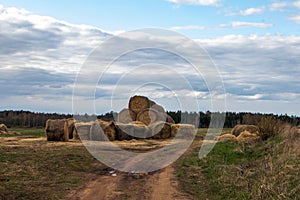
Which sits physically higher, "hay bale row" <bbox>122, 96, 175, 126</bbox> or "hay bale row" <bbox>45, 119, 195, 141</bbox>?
"hay bale row" <bbox>122, 96, 175, 126</bbox>

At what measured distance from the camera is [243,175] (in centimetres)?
1602

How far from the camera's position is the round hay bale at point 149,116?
39.2m

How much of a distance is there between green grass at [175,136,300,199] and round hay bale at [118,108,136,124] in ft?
57.9

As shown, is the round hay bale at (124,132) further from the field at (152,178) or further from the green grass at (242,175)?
the green grass at (242,175)

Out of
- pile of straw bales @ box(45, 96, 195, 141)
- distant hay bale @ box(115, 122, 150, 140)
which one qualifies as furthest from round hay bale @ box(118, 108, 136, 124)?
distant hay bale @ box(115, 122, 150, 140)

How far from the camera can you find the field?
13.2m

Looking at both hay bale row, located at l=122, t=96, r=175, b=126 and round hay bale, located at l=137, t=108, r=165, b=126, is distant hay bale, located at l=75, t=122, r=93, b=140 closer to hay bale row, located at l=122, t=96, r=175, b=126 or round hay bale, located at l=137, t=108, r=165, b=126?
hay bale row, located at l=122, t=96, r=175, b=126

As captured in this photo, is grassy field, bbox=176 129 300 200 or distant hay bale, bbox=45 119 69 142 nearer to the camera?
grassy field, bbox=176 129 300 200

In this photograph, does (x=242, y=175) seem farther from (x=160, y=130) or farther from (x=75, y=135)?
(x=160, y=130)

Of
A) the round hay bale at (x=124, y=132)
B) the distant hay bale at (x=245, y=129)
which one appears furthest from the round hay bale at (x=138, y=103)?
the distant hay bale at (x=245, y=129)

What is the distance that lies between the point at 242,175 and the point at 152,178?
122 inches

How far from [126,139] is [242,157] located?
1241 centimetres

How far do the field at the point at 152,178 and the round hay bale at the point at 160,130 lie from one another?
534 inches

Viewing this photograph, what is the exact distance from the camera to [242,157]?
22.2 m
